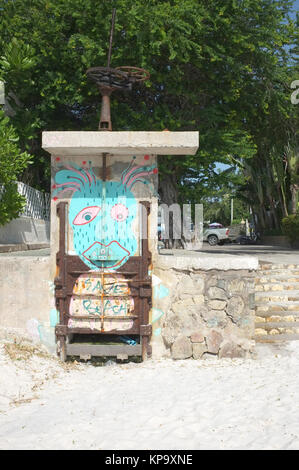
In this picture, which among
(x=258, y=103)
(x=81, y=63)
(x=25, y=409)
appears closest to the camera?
(x=25, y=409)

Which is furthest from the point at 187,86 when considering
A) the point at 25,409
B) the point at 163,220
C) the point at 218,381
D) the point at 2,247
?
the point at 25,409

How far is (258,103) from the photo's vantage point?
1548cm

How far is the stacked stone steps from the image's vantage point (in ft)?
23.8

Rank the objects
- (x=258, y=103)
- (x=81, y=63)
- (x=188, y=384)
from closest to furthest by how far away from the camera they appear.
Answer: (x=188, y=384), (x=81, y=63), (x=258, y=103)

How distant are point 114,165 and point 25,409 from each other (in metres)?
3.70

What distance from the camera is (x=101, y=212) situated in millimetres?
6684

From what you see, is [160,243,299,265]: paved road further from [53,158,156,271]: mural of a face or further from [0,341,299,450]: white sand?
[0,341,299,450]: white sand

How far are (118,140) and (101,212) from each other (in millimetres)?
1162

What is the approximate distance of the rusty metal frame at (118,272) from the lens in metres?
6.48

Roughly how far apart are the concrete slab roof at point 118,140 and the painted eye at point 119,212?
90cm

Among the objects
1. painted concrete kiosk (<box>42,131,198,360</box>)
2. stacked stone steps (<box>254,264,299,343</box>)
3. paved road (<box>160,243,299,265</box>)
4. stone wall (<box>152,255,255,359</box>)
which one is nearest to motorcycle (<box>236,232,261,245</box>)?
paved road (<box>160,243,299,265</box>)

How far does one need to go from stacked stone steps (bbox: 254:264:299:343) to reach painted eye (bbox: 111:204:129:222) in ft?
9.86

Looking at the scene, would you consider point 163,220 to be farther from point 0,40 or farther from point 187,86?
point 0,40

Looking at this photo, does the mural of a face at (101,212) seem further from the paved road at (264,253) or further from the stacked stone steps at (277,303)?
the stacked stone steps at (277,303)
